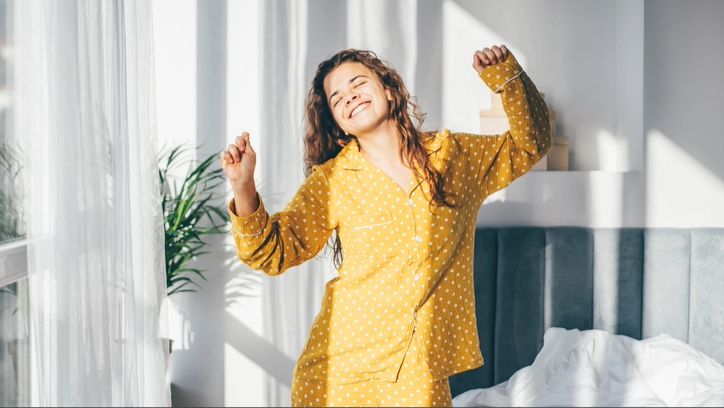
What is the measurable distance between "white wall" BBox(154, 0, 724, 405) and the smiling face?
28.8 inches

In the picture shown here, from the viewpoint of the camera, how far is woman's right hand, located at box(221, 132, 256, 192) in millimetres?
1357

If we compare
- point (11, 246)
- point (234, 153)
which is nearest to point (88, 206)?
point (11, 246)

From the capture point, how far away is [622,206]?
93.7 inches

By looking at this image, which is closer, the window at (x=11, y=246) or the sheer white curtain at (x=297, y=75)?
the window at (x=11, y=246)

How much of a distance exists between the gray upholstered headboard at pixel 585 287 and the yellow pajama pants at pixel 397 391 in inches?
29.9

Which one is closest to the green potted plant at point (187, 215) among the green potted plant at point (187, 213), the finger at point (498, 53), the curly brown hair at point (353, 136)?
the green potted plant at point (187, 213)

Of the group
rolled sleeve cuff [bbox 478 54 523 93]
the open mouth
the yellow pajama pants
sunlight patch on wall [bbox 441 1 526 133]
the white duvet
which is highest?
sunlight patch on wall [bbox 441 1 526 133]

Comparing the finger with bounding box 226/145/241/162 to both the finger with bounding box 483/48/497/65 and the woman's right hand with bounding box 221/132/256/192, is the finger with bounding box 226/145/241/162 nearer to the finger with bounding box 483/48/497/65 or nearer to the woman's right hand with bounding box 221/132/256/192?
the woman's right hand with bounding box 221/132/256/192

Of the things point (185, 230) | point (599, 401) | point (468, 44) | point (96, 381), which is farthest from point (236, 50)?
point (599, 401)

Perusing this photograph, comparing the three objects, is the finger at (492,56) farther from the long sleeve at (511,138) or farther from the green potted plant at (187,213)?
the green potted plant at (187,213)

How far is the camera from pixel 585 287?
231cm

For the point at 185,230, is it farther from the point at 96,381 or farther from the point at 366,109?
the point at 96,381

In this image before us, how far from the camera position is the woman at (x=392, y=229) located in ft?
5.00

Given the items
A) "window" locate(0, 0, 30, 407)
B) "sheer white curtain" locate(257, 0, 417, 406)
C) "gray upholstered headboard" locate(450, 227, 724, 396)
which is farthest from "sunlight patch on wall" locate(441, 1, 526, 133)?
"window" locate(0, 0, 30, 407)
